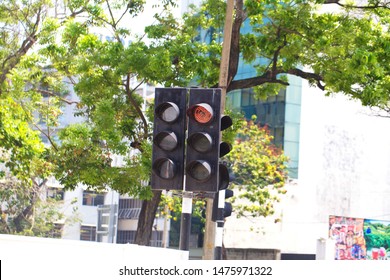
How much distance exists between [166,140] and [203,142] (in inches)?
14.6

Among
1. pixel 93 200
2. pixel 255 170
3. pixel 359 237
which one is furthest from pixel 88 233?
pixel 255 170

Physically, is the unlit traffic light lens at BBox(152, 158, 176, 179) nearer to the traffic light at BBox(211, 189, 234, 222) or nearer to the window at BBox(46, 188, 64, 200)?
the traffic light at BBox(211, 189, 234, 222)

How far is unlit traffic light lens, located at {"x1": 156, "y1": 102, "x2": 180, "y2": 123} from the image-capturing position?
898 cm

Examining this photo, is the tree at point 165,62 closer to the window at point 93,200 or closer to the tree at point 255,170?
the tree at point 255,170

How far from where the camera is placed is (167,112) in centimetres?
902

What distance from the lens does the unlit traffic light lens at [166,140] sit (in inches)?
352

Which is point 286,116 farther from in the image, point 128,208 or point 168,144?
point 168,144

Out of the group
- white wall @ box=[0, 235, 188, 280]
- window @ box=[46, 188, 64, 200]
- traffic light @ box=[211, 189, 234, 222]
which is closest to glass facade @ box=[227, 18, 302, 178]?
window @ box=[46, 188, 64, 200]

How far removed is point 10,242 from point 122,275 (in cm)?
87

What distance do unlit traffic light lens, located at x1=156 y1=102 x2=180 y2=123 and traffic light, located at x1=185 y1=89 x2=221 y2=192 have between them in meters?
0.16

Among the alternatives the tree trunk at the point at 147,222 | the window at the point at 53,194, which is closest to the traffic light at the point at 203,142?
the tree trunk at the point at 147,222

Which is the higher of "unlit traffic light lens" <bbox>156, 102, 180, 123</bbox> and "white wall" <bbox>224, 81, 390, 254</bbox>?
"white wall" <bbox>224, 81, 390, 254</bbox>

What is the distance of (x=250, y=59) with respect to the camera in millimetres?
20141

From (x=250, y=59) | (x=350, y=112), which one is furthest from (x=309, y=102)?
(x=250, y=59)
